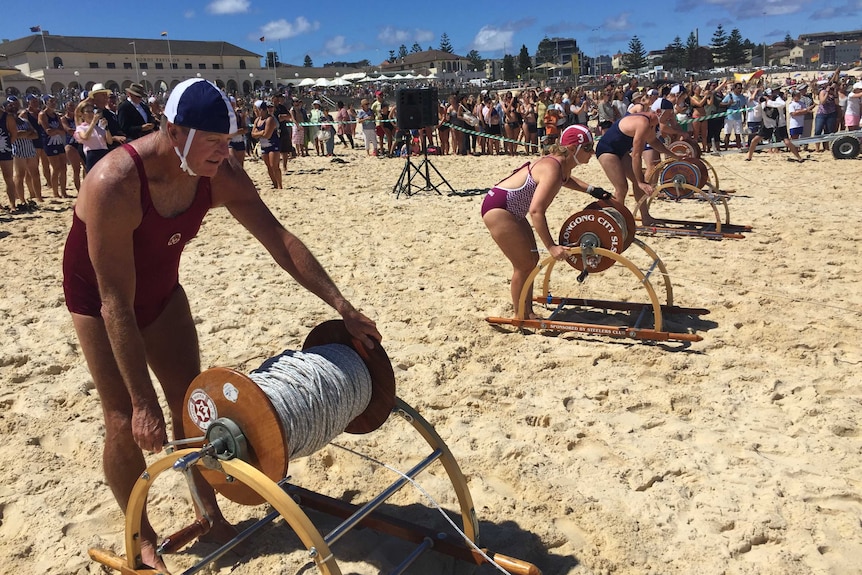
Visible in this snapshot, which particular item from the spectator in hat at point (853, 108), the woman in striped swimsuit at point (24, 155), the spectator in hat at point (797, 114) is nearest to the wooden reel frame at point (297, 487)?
the woman in striped swimsuit at point (24, 155)

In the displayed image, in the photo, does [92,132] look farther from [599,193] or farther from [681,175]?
[681,175]

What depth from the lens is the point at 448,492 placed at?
137 inches

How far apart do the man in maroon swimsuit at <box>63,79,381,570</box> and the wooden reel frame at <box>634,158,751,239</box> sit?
693 centimetres

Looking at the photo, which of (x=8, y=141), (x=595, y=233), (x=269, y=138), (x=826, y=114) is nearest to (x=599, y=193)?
(x=595, y=233)

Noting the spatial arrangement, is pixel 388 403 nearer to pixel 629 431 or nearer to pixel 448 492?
pixel 448 492

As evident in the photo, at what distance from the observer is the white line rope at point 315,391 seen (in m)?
2.29

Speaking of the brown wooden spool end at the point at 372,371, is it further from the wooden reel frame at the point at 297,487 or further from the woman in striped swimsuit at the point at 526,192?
the woman in striped swimsuit at the point at 526,192

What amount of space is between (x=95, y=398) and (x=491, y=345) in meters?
2.96

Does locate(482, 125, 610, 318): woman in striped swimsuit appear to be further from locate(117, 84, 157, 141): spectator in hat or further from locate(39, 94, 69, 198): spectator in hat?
locate(39, 94, 69, 198): spectator in hat

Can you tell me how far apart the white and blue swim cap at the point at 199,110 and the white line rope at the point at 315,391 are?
2.79ft

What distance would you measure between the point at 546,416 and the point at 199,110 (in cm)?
284

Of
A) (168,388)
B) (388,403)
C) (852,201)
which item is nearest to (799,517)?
(388,403)

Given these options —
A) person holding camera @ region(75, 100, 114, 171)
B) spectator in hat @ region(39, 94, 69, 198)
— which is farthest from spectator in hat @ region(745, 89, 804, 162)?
spectator in hat @ region(39, 94, 69, 198)

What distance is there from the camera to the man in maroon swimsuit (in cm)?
228
